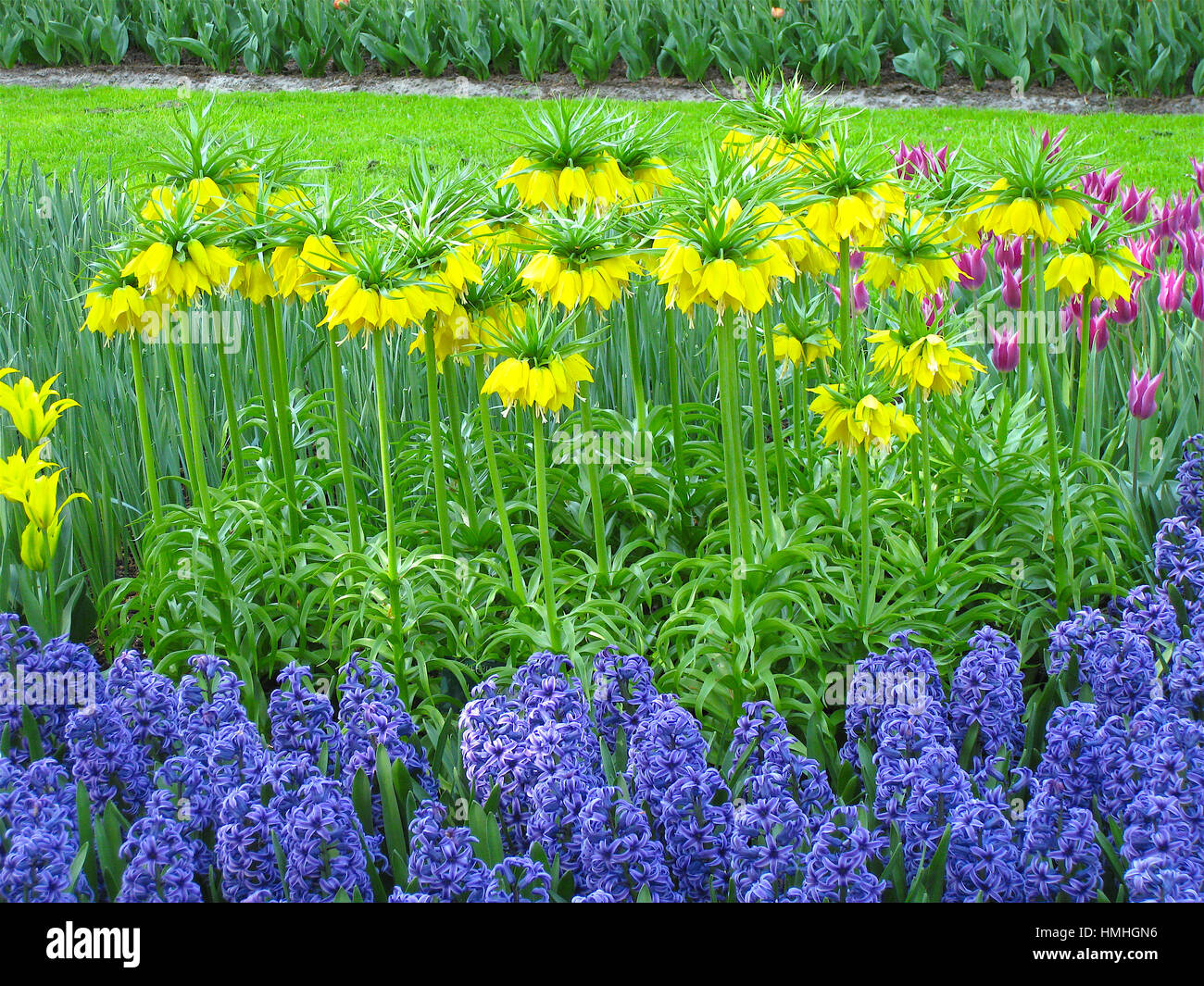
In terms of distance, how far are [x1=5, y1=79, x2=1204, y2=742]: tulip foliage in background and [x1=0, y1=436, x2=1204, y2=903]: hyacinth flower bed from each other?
0.33m

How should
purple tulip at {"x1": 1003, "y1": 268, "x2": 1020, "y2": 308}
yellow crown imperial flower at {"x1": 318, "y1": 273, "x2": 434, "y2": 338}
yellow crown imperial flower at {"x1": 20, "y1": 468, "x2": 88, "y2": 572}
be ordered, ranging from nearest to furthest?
yellow crown imperial flower at {"x1": 318, "y1": 273, "x2": 434, "y2": 338}, yellow crown imperial flower at {"x1": 20, "y1": 468, "x2": 88, "y2": 572}, purple tulip at {"x1": 1003, "y1": 268, "x2": 1020, "y2": 308}

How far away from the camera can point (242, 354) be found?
13.2 ft

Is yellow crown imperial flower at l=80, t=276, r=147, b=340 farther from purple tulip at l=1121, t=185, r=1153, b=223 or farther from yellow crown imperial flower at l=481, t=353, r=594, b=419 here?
purple tulip at l=1121, t=185, r=1153, b=223

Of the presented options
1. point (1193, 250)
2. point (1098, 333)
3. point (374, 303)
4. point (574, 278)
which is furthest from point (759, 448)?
point (1193, 250)

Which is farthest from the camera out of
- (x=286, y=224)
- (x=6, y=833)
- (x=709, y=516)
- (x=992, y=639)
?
(x=709, y=516)

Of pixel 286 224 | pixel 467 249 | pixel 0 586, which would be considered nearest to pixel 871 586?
pixel 467 249

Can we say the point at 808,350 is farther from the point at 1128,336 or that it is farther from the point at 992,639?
the point at 1128,336

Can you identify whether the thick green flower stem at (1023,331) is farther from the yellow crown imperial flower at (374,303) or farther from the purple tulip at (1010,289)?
the yellow crown imperial flower at (374,303)

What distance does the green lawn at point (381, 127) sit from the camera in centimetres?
829

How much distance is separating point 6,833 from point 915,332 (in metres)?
2.13

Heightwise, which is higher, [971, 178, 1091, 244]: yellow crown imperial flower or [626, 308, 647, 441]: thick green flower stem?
[971, 178, 1091, 244]: yellow crown imperial flower

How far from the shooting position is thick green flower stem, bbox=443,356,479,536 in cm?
302

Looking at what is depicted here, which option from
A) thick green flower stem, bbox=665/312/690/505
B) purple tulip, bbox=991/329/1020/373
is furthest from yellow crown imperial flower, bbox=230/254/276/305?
purple tulip, bbox=991/329/1020/373

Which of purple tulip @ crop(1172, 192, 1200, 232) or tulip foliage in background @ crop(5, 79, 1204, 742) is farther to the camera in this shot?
purple tulip @ crop(1172, 192, 1200, 232)
